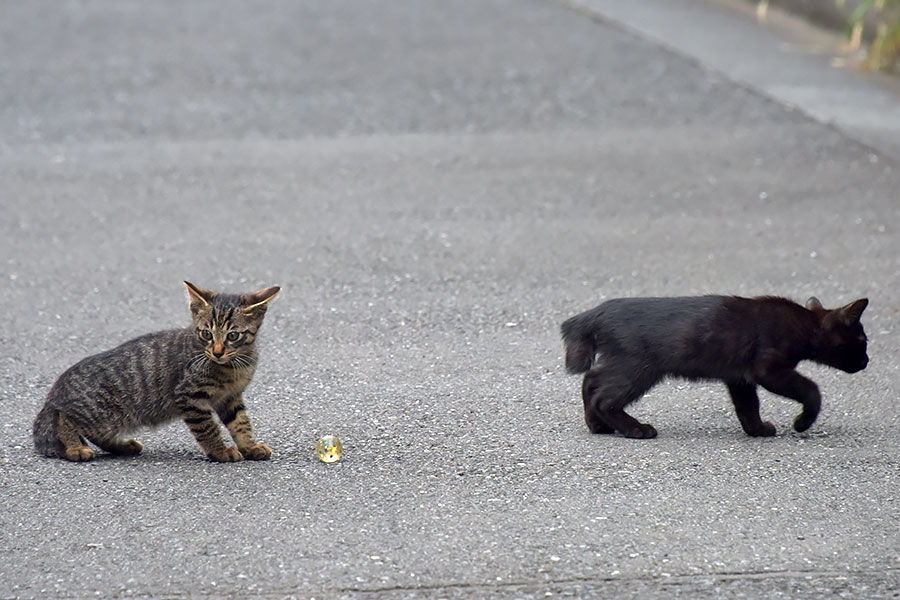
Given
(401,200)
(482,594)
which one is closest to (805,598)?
(482,594)

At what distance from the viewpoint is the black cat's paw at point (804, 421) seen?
5.28m

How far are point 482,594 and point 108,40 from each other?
1142 cm

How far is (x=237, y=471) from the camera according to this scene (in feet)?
16.2

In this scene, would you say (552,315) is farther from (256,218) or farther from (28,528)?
(28,528)

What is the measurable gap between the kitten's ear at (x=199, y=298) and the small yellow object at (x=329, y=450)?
0.73 m

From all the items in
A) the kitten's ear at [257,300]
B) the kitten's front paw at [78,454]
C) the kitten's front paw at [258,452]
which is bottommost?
the kitten's front paw at [78,454]

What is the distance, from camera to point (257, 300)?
16.9 feet

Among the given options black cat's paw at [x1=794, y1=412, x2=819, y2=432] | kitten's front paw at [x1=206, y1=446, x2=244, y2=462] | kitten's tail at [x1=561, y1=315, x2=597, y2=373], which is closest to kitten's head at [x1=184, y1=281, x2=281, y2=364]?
kitten's front paw at [x1=206, y1=446, x2=244, y2=462]

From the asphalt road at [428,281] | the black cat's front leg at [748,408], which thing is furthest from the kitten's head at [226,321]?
the black cat's front leg at [748,408]

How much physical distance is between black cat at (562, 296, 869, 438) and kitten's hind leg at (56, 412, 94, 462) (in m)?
2.08

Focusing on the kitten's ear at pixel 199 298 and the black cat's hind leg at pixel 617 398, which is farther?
the black cat's hind leg at pixel 617 398

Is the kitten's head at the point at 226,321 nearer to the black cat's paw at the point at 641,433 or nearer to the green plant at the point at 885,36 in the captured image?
the black cat's paw at the point at 641,433

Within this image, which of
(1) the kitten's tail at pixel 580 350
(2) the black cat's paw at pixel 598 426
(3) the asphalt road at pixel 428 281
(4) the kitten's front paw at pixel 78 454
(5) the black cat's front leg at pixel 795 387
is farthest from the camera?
(1) the kitten's tail at pixel 580 350

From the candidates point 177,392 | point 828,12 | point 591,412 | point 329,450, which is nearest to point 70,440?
point 177,392
